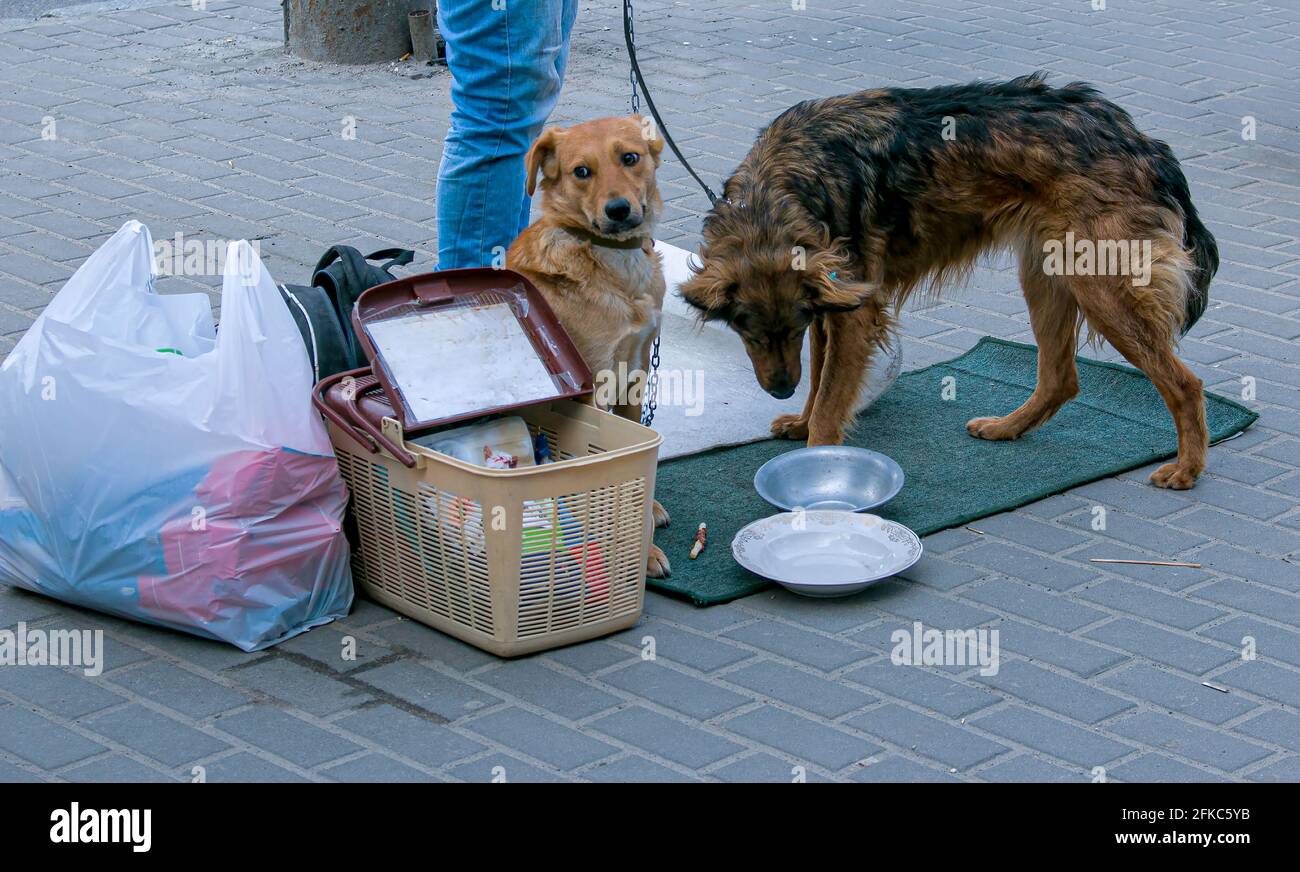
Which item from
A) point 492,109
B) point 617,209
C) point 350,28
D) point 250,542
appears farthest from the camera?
point 350,28

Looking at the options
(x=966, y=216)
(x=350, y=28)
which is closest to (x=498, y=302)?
(x=966, y=216)

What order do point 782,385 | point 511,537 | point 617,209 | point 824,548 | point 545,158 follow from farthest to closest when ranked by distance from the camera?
1. point 782,385
2. point 824,548
3. point 545,158
4. point 617,209
5. point 511,537

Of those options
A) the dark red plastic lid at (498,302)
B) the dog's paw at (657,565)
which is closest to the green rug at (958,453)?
the dog's paw at (657,565)

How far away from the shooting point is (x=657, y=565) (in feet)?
13.7

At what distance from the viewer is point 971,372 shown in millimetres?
5641

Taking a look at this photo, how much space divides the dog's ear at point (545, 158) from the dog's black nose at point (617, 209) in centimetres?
23

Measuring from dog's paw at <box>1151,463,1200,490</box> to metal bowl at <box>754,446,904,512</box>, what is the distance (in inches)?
34.9

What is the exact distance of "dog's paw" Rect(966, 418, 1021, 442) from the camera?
511 cm

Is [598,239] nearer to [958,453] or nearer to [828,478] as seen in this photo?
[828,478]

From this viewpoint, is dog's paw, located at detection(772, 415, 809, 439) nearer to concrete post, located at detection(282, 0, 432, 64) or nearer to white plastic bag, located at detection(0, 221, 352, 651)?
white plastic bag, located at detection(0, 221, 352, 651)

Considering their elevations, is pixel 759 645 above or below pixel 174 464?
below

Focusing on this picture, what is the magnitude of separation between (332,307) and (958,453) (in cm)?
214

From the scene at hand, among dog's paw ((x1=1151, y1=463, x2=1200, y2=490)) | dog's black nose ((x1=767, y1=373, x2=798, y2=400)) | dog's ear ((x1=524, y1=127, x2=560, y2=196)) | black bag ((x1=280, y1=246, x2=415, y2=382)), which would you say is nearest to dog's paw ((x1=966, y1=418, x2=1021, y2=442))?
dog's paw ((x1=1151, y1=463, x2=1200, y2=490))

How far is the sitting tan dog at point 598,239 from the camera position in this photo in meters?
4.04
